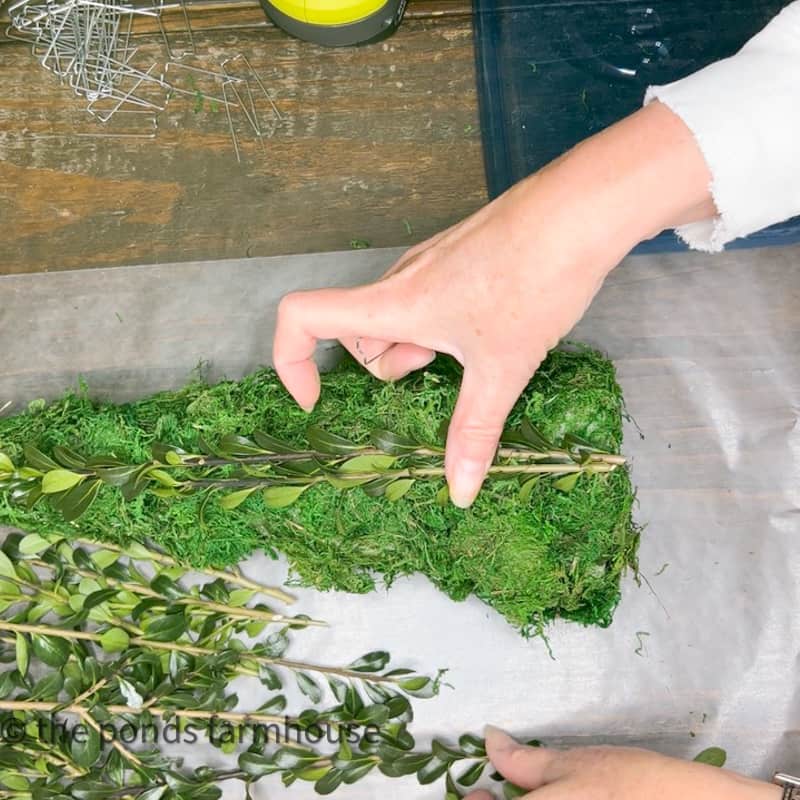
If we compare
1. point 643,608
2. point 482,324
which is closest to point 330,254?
point 482,324

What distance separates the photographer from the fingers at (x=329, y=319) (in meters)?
0.88

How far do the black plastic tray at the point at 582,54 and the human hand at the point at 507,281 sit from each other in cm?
52

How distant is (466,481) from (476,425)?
0.09m

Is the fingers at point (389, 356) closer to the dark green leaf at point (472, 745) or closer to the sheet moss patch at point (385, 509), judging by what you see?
the sheet moss patch at point (385, 509)

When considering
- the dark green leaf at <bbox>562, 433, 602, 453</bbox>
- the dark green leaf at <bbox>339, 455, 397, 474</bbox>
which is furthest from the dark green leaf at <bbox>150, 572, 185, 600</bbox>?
the dark green leaf at <bbox>562, 433, 602, 453</bbox>

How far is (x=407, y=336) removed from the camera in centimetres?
89

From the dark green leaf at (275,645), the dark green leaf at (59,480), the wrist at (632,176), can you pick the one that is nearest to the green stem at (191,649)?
the dark green leaf at (275,645)

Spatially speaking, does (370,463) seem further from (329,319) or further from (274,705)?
(274,705)

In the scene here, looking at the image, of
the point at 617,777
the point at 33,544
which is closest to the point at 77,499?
the point at 33,544

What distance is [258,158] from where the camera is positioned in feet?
4.37

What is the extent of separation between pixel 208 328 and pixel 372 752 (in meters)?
0.64

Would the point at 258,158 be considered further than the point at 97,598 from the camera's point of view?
Yes

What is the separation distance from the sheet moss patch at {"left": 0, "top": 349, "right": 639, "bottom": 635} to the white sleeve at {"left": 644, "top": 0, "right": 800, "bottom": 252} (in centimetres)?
38

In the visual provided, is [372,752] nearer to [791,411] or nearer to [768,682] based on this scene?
[768,682]
